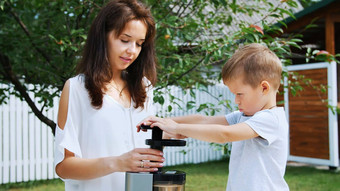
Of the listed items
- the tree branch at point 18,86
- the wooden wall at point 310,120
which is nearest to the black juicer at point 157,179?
the tree branch at point 18,86

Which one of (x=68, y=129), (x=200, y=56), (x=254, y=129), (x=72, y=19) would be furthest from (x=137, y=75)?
(x=72, y=19)

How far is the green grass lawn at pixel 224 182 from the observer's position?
602cm

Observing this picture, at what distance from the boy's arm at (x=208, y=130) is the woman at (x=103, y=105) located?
276 mm

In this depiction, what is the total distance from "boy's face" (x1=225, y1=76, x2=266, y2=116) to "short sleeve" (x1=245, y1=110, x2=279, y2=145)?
0.06m

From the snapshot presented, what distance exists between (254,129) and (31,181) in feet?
20.2

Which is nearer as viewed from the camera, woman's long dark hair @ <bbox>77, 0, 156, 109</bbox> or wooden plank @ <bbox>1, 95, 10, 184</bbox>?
woman's long dark hair @ <bbox>77, 0, 156, 109</bbox>

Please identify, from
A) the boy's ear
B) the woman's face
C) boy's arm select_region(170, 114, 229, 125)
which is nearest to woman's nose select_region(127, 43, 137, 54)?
the woman's face

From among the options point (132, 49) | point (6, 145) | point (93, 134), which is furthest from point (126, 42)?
point (6, 145)

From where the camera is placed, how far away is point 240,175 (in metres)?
1.69

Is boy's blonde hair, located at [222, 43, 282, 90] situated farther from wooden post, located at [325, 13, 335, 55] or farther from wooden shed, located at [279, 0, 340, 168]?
wooden post, located at [325, 13, 335, 55]

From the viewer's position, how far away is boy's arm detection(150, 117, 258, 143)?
143 centimetres

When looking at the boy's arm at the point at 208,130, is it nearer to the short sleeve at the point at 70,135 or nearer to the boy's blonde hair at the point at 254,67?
the boy's blonde hair at the point at 254,67

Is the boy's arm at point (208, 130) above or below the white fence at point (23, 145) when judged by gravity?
above

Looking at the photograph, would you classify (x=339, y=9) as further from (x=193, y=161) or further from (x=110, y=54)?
(x=110, y=54)
